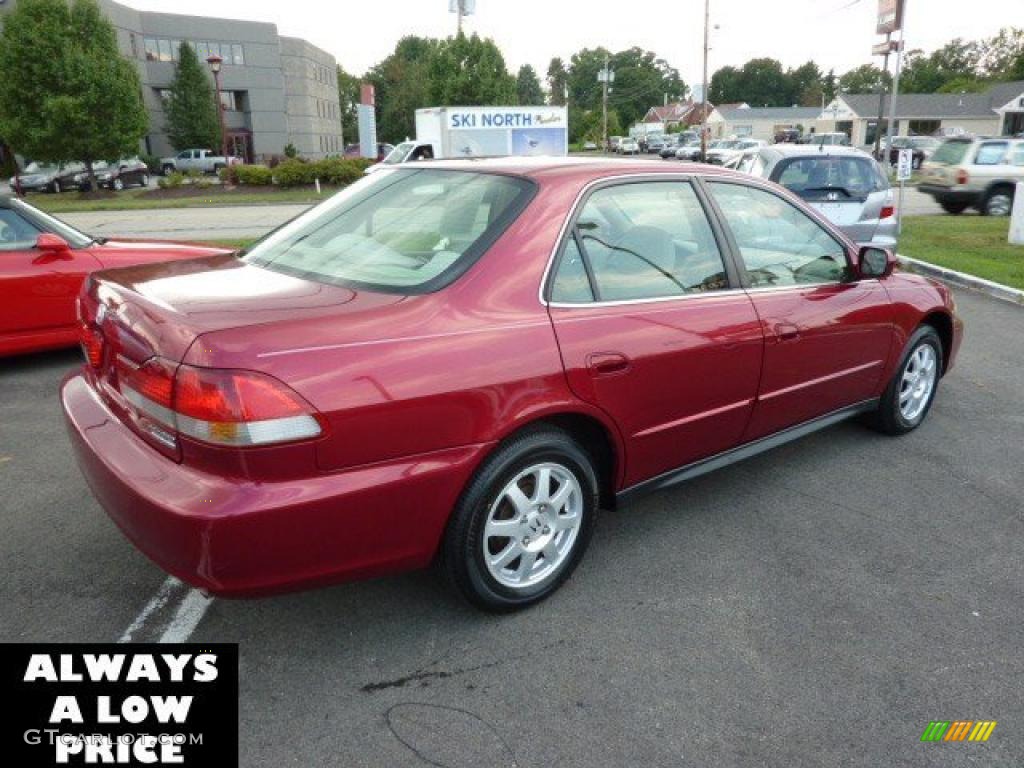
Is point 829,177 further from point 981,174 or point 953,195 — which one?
point 953,195

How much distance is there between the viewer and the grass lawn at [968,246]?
33.0 ft

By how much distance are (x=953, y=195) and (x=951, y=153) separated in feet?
3.22

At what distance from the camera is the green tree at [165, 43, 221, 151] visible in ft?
167

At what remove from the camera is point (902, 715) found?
2.45m

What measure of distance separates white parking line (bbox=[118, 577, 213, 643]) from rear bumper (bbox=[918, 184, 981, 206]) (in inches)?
710

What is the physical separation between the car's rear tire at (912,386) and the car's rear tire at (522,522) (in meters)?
2.35

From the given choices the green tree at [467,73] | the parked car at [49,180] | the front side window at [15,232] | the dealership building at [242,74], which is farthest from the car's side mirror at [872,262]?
the dealership building at [242,74]

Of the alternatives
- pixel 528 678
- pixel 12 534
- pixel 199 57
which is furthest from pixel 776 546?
pixel 199 57

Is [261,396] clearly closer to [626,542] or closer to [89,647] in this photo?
[89,647]

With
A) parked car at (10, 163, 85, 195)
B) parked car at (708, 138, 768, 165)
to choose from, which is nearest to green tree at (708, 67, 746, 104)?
parked car at (708, 138, 768, 165)

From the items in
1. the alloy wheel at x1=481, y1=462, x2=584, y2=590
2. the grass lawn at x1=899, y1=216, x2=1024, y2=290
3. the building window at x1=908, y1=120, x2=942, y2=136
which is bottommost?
the grass lawn at x1=899, y1=216, x2=1024, y2=290

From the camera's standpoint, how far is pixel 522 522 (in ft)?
9.35

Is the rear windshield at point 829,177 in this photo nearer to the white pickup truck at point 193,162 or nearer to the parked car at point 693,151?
the parked car at point 693,151

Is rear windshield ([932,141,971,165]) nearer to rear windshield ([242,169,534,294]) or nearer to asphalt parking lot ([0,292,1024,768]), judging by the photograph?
asphalt parking lot ([0,292,1024,768])
